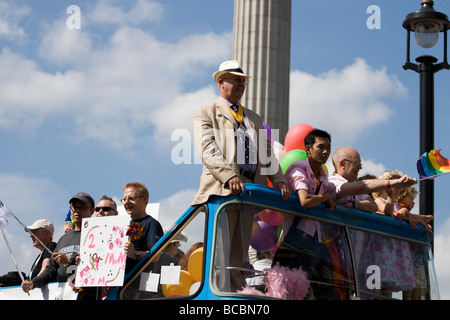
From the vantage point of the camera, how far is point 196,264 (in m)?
4.54

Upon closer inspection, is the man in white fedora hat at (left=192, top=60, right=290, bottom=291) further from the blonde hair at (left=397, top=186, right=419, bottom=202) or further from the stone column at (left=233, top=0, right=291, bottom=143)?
the stone column at (left=233, top=0, right=291, bottom=143)

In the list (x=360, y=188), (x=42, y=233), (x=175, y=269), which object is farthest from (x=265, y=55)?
(x=175, y=269)

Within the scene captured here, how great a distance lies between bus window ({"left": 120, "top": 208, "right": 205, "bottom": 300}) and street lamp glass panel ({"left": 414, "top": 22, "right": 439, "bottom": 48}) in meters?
5.90

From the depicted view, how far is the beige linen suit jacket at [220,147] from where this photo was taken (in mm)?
4879

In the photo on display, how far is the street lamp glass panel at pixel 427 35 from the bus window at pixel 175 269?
5900 millimetres

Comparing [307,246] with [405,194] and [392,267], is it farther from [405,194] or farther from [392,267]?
[405,194]

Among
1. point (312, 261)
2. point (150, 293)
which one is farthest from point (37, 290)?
point (312, 261)

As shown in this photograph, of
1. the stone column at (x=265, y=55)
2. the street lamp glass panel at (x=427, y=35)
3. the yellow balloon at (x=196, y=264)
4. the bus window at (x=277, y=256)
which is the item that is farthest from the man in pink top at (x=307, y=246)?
the stone column at (x=265, y=55)

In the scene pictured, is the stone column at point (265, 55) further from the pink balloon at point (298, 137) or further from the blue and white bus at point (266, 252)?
the blue and white bus at point (266, 252)

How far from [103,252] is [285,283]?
4.53ft

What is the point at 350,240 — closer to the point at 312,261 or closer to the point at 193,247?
the point at 312,261

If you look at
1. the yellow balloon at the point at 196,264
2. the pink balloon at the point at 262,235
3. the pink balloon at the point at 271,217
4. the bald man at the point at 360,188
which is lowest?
the yellow balloon at the point at 196,264

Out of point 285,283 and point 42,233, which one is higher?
point 42,233
